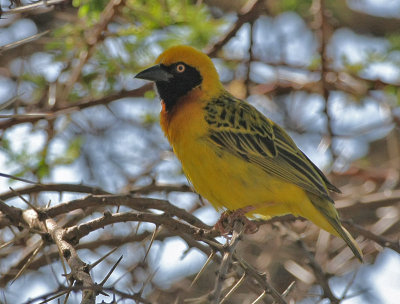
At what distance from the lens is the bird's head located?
4.75 metres

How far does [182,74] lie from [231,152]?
95 centimetres

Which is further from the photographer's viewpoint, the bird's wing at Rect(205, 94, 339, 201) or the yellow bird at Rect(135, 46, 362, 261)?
the bird's wing at Rect(205, 94, 339, 201)

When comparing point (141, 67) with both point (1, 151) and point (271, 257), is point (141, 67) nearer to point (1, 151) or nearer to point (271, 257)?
point (1, 151)

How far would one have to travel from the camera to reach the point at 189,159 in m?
4.12

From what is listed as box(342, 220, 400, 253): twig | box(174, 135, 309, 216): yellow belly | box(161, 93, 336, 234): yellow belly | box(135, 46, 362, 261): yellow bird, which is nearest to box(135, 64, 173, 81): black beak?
box(135, 46, 362, 261): yellow bird

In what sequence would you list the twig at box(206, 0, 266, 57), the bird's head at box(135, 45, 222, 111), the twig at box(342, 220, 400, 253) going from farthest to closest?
1. the bird's head at box(135, 45, 222, 111)
2. the twig at box(206, 0, 266, 57)
3. the twig at box(342, 220, 400, 253)

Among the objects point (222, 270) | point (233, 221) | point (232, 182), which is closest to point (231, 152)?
point (232, 182)

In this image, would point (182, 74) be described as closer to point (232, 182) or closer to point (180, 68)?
point (180, 68)

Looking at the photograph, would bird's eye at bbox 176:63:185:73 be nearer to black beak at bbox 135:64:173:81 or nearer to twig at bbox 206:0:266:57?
black beak at bbox 135:64:173:81

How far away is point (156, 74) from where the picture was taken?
466 centimetres

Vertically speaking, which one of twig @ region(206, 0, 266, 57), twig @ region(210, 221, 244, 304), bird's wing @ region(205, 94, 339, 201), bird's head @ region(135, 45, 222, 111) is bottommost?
bird's wing @ region(205, 94, 339, 201)

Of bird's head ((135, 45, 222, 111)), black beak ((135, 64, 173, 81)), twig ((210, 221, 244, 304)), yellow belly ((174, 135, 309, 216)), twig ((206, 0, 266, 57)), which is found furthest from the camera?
bird's head ((135, 45, 222, 111))

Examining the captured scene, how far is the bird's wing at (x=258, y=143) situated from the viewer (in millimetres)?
4289

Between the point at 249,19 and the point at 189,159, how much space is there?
116cm
